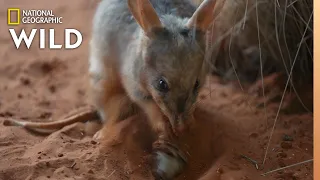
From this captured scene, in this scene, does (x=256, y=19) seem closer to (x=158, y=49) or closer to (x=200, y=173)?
(x=158, y=49)

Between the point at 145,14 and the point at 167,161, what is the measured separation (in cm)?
38

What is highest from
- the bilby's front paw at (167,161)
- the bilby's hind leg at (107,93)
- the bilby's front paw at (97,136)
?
the bilby's hind leg at (107,93)

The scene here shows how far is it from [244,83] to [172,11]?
0.96ft

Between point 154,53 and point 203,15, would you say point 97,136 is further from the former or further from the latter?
point 203,15

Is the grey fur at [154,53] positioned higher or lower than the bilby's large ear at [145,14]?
lower

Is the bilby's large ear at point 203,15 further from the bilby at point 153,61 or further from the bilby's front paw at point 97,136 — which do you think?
the bilby's front paw at point 97,136

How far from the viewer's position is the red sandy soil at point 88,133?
63.2 inches

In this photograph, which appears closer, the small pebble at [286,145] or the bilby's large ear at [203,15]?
the bilby's large ear at [203,15]

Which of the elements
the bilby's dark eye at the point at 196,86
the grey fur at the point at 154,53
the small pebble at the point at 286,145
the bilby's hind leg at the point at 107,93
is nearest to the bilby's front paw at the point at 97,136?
the bilby's hind leg at the point at 107,93

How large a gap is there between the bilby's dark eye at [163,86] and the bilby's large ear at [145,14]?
133 mm

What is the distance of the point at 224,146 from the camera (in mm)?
1676

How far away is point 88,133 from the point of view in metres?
1.66

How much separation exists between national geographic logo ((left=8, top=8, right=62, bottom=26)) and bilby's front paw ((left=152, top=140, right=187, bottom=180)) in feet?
1.40

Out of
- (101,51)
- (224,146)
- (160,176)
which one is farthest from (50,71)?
(224,146)
